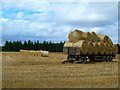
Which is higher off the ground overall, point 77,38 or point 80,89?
point 77,38

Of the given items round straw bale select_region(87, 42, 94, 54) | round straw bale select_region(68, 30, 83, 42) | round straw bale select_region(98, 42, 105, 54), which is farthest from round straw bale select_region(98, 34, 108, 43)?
round straw bale select_region(68, 30, 83, 42)

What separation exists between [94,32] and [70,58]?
13.0 ft

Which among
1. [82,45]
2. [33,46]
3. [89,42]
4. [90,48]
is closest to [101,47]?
[90,48]

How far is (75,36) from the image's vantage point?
32.3 metres

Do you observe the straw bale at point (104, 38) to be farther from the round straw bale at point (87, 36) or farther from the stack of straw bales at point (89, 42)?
the round straw bale at point (87, 36)

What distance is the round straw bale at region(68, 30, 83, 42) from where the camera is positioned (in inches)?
1273

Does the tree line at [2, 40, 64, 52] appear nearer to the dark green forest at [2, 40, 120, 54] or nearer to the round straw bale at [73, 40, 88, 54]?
the dark green forest at [2, 40, 120, 54]

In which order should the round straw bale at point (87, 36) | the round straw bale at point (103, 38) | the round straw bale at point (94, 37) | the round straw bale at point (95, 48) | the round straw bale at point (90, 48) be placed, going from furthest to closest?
the round straw bale at point (103, 38)
the round straw bale at point (94, 37)
the round straw bale at point (95, 48)
the round straw bale at point (87, 36)
the round straw bale at point (90, 48)

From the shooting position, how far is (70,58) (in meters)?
32.8

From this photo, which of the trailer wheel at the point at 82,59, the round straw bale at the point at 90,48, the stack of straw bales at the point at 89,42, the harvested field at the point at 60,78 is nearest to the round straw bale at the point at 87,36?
the stack of straw bales at the point at 89,42

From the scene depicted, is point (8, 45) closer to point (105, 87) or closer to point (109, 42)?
point (109, 42)

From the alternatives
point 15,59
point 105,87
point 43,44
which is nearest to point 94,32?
point 15,59

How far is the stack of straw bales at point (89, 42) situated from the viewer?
104 ft

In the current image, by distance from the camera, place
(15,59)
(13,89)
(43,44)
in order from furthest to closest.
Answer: (43,44) → (15,59) → (13,89)
